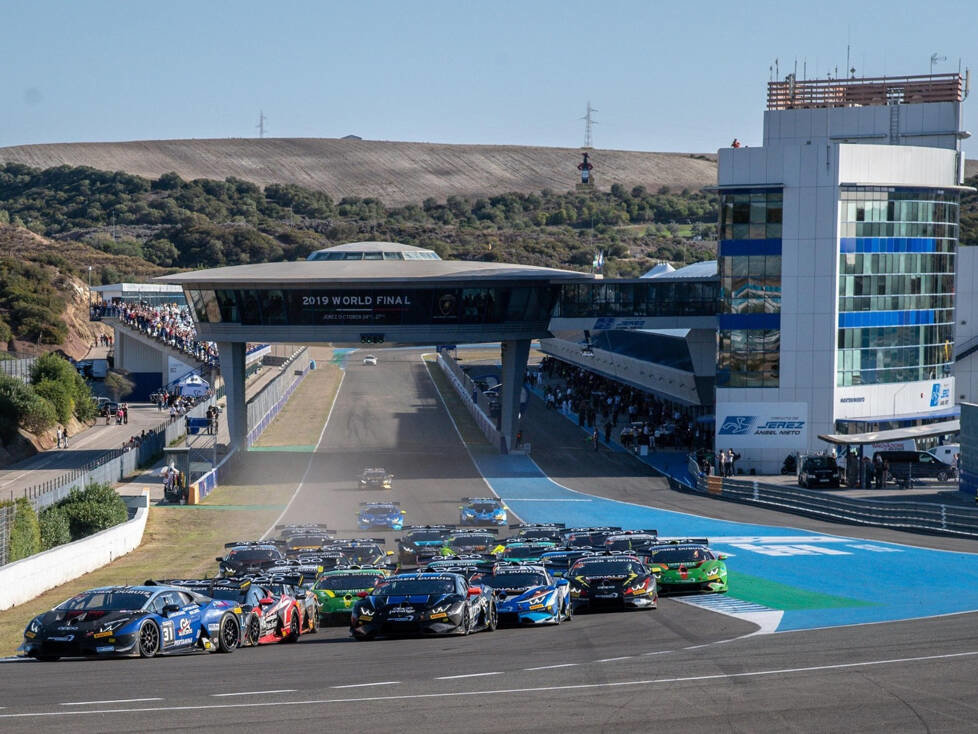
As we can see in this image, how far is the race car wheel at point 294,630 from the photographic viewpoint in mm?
24906

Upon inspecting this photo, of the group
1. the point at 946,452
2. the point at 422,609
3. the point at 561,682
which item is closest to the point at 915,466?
the point at 946,452

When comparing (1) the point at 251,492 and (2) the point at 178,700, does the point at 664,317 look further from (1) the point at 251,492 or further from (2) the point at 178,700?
(2) the point at 178,700

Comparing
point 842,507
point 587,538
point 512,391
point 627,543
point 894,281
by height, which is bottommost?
point 842,507

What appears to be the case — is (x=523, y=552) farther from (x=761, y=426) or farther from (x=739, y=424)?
(x=761, y=426)

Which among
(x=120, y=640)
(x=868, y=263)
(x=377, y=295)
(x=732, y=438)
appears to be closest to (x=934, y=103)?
(x=868, y=263)

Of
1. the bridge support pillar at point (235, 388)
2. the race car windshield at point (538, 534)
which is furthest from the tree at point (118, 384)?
the race car windshield at point (538, 534)

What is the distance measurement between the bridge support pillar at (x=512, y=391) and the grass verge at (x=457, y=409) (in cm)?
409

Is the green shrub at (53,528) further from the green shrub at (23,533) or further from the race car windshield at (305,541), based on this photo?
the race car windshield at (305,541)

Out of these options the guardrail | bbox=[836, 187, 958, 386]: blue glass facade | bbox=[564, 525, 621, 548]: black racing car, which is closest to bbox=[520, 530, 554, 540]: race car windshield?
bbox=[564, 525, 621, 548]: black racing car

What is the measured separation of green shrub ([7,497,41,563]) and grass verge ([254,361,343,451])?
125ft

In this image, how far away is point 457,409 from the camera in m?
96.9

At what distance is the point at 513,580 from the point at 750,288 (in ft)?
150

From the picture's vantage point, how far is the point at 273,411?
303ft

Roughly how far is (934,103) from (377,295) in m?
36.1
